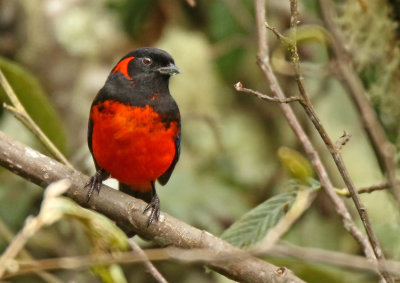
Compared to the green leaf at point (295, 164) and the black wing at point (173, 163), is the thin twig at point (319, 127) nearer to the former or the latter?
the green leaf at point (295, 164)

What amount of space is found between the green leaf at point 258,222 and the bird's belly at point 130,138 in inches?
27.7

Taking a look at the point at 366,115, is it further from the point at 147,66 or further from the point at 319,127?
the point at 147,66

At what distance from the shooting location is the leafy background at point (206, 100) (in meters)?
3.88

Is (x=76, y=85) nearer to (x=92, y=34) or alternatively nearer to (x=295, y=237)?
(x=92, y=34)

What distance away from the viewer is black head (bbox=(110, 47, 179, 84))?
11.9ft

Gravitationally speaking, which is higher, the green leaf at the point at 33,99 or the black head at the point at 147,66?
the black head at the point at 147,66

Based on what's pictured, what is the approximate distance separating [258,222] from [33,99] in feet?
4.72

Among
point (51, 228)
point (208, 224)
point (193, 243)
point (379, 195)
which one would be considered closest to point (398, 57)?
point (379, 195)

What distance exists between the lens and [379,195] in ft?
15.5

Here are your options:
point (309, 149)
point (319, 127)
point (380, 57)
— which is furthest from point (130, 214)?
point (380, 57)

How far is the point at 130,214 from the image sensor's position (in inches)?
104

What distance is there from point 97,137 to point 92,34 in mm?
2419

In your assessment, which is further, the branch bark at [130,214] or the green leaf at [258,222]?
the green leaf at [258,222]

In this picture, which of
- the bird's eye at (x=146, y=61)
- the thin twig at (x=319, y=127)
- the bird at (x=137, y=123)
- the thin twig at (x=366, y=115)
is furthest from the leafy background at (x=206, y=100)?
the thin twig at (x=319, y=127)
